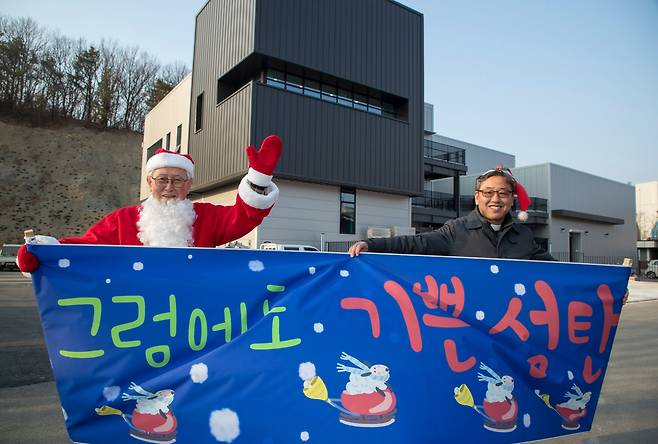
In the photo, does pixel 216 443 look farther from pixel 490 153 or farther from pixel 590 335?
pixel 490 153

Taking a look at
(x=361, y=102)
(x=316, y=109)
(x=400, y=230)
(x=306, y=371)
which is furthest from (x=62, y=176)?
(x=306, y=371)

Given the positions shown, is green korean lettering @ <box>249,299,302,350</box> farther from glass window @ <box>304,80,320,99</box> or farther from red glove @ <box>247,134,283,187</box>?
glass window @ <box>304,80,320,99</box>

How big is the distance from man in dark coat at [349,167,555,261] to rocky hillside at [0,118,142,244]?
3563cm

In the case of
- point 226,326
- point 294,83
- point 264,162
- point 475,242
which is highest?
point 294,83

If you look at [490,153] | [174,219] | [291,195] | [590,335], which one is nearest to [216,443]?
[174,219]

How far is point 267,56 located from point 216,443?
13.8 metres

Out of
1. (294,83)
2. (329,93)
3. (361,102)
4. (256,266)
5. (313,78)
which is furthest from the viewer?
(361,102)

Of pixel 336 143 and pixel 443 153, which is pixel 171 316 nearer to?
pixel 336 143

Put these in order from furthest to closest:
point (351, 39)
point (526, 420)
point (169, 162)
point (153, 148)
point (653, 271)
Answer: point (653, 271) < point (153, 148) < point (351, 39) < point (169, 162) < point (526, 420)

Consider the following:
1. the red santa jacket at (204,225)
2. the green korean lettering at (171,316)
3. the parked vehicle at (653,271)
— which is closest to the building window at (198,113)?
the red santa jacket at (204,225)

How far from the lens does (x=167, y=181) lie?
299cm

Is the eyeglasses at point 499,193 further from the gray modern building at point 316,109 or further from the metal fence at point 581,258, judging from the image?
the metal fence at point 581,258

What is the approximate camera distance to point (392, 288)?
2400mm

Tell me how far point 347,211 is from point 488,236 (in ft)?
42.9
